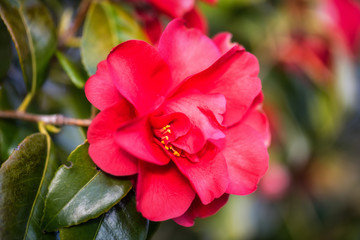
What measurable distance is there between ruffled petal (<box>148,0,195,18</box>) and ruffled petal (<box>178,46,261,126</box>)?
6.7 inches

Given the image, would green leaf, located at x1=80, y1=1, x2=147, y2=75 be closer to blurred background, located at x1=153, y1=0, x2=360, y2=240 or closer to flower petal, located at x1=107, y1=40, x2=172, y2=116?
flower petal, located at x1=107, y1=40, x2=172, y2=116

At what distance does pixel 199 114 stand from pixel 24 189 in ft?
0.78

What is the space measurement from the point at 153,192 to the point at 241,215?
89 cm

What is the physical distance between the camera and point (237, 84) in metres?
0.53

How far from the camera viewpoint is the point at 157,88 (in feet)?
1.66

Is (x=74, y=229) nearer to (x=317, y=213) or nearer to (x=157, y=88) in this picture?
(x=157, y=88)

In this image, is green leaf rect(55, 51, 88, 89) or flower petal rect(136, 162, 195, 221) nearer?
flower petal rect(136, 162, 195, 221)

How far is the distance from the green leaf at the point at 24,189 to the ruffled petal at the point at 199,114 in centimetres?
19

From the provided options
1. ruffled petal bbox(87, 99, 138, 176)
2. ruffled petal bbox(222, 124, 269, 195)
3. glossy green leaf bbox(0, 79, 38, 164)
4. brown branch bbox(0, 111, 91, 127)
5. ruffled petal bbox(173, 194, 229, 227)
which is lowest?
ruffled petal bbox(173, 194, 229, 227)

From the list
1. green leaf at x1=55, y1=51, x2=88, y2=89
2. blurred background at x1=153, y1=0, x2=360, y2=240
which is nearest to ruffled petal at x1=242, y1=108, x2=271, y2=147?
green leaf at x1=55, y1=51, x2=88, y2=89

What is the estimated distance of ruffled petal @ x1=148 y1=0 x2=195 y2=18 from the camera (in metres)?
0.65

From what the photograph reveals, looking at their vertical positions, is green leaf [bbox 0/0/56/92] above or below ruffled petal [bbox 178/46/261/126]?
above

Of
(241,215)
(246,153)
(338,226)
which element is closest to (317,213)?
(338,226)

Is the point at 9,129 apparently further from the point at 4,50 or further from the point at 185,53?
the point at 185,53
